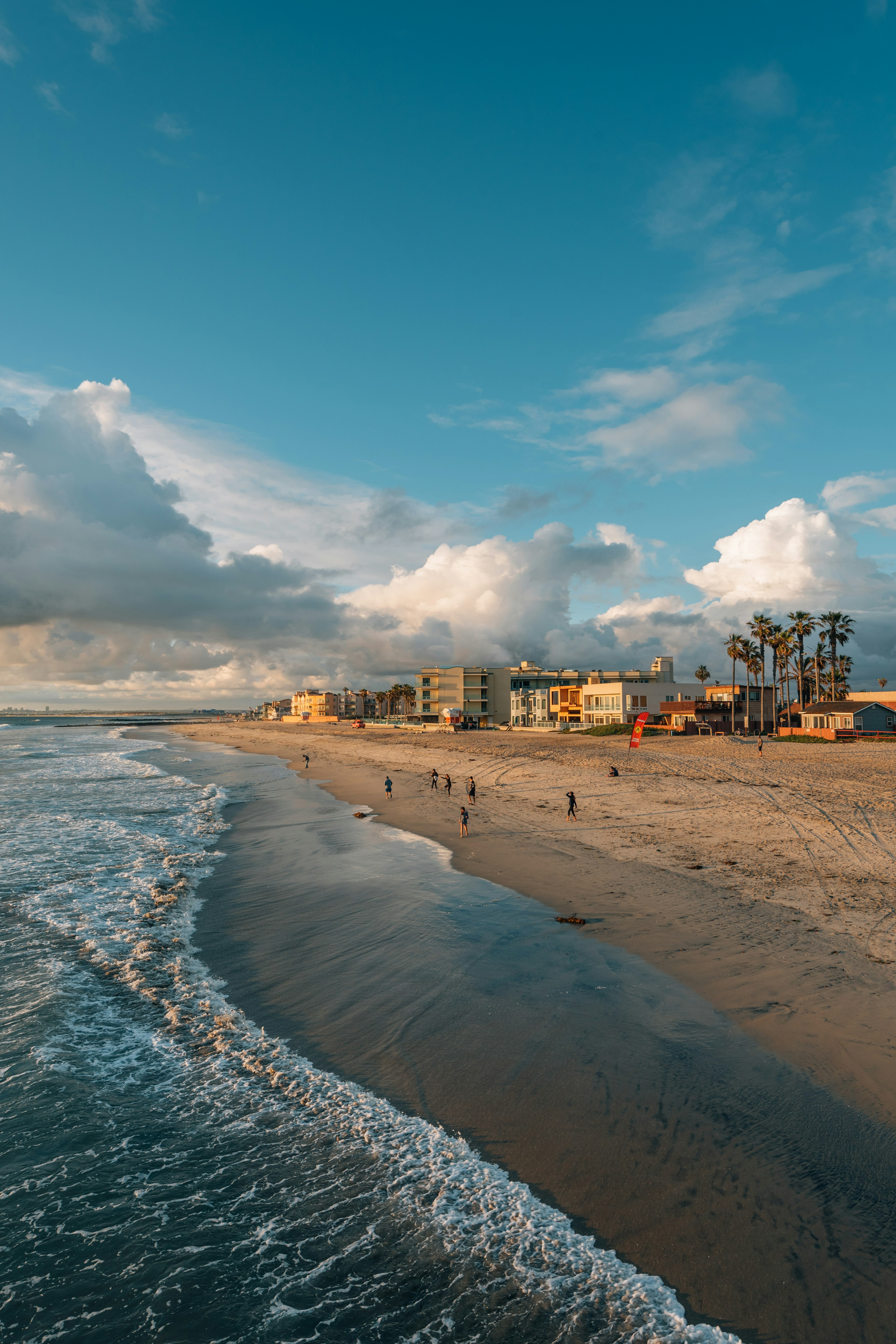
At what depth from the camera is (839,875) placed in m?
18.2

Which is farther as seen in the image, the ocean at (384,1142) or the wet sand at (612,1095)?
the wet sand at (612,1095)

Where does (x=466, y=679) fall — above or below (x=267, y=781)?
above

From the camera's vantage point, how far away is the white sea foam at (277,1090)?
5.91 m

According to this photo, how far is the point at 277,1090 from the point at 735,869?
50.5ft

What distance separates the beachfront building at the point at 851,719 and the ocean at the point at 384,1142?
66281 mm

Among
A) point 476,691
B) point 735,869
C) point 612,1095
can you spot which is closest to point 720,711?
point 476,691

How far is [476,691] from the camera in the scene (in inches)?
→ 5241

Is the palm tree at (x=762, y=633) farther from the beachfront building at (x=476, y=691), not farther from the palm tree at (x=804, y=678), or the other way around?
the beachfront building at (x=476, y=691)

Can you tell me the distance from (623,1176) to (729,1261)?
1.30 meters

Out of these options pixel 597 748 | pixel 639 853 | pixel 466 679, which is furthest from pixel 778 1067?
pixel 466 679

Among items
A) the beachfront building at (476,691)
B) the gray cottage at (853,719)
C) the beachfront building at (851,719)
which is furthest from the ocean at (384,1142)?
the beachfront building at (476,691)

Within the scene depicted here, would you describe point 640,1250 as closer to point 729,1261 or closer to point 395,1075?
point 729,1261

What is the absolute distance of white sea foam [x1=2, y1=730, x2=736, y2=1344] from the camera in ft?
19.4

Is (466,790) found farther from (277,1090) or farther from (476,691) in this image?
(476,691)
